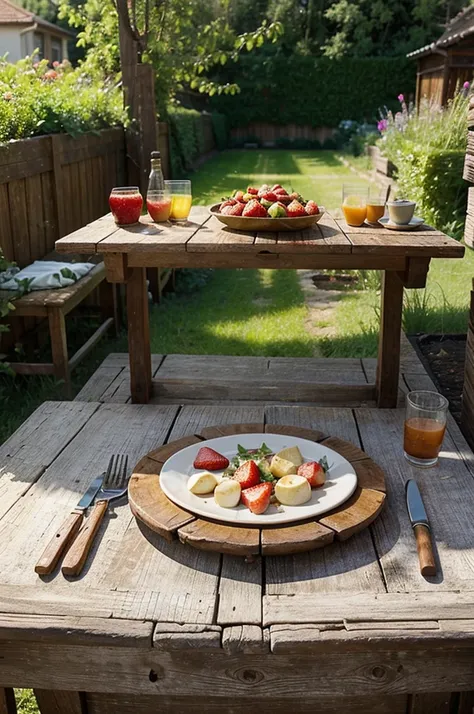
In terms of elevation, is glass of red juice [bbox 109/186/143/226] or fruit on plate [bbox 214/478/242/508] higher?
glass of red juice [bbox 109/186/143/226]

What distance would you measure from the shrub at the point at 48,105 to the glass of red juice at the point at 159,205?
1.55m

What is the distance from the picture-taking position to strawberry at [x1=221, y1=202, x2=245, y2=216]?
3.13m

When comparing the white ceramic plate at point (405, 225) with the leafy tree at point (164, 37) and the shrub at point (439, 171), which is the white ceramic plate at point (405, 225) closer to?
the leafy tree at point (164, 37)

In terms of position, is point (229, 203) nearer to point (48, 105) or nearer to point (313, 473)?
point (313, 473)

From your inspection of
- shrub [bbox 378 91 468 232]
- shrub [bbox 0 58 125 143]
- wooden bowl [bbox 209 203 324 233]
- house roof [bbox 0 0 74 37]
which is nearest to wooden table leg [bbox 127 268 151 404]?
wooden bowl [bbox 209 203 324 233]

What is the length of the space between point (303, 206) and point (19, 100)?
2.59 meters

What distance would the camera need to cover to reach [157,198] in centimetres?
333

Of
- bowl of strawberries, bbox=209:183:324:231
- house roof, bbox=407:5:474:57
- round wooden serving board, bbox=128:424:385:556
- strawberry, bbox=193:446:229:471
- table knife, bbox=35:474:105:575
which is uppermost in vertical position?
house roof, bbox=407:5:474:57

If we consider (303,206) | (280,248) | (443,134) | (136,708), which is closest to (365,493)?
(136,708)

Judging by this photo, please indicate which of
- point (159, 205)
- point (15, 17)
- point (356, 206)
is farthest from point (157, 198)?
point (15, 17)

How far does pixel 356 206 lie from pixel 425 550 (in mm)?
1848

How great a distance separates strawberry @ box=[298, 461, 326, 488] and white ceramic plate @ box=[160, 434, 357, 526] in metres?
0.02

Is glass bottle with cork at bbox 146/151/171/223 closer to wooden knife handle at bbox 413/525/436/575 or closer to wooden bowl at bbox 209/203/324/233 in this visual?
wooden bowl at bbox 209/203/324/233

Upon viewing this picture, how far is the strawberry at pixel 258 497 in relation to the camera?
1861 mm
